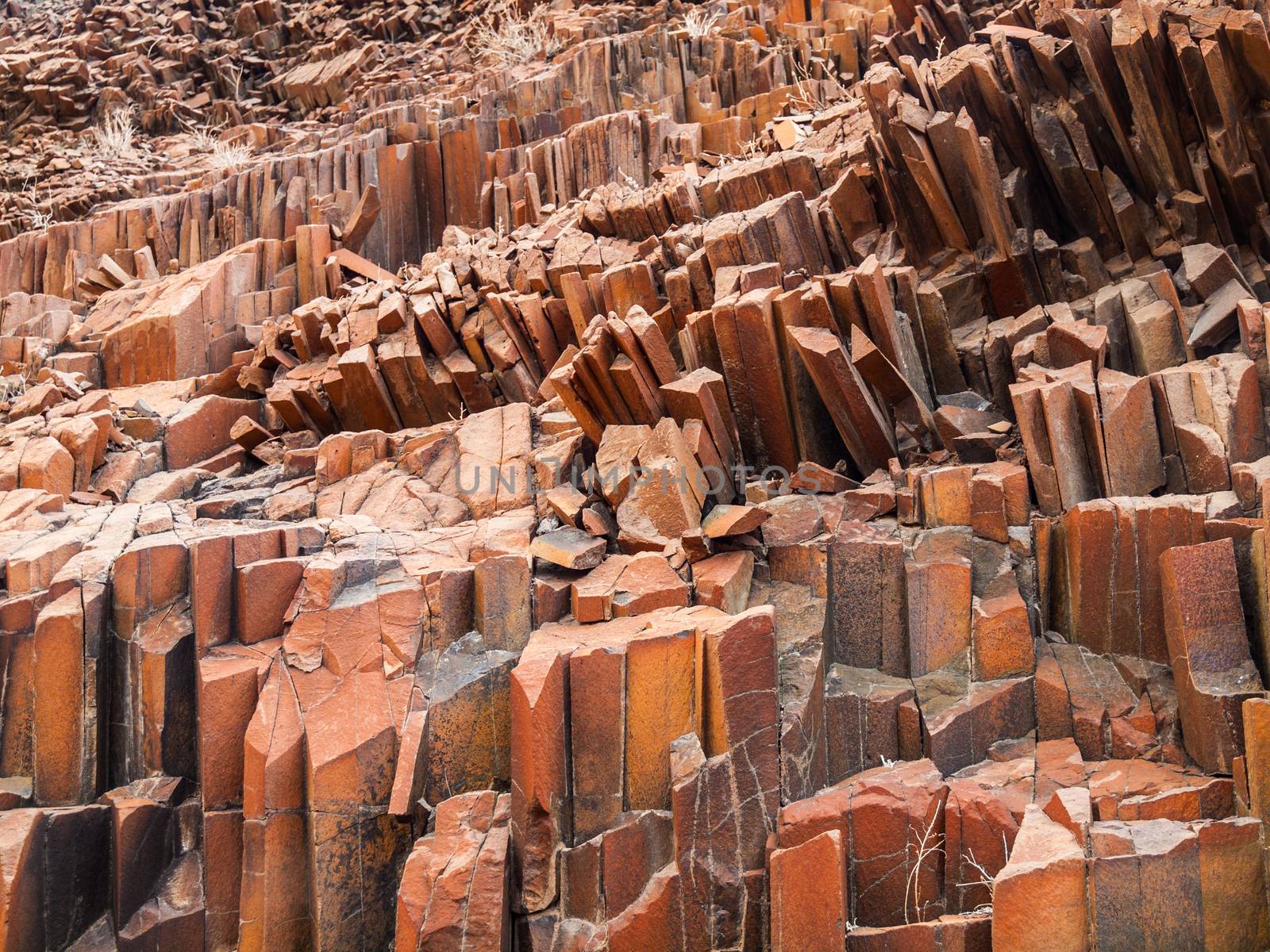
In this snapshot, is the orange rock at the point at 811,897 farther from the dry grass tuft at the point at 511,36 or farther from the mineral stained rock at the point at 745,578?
the dry grass tuft at the point at 511,36

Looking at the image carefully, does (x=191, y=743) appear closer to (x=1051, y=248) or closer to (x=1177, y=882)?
(x=1177, y=882)

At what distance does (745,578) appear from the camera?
22.5 feet

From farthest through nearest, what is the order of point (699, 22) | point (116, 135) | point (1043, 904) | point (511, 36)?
1. point (116, 135)
2. point (511, 36)
3. point (699, 22)
4. point (1043, 904)

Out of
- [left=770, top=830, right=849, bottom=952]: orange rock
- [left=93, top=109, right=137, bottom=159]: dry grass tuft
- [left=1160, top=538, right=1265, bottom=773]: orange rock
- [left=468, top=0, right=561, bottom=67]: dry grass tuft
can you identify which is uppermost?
[left=468, top=0, right=561, bottom=67]: dry grass tuft

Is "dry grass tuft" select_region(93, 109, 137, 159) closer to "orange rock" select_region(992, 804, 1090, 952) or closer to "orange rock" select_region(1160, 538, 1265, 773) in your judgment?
"orange rock" select_region(1160, 538, 1265, 773)

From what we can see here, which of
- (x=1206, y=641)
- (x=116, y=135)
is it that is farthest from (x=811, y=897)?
(x=116, y=135)

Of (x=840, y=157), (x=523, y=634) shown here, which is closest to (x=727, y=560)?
(x=523, y=634)

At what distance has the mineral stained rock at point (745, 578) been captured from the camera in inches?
221

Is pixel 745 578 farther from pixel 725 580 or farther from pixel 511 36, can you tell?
pixel 511 36

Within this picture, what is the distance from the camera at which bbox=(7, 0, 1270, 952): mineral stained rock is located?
5.61 meters

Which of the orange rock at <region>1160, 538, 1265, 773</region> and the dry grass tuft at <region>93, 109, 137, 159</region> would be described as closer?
the orange rock at <region>1160, 538, 1265, 773</region>

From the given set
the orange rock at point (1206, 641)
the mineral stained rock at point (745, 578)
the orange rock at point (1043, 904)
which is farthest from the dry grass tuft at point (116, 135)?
the orange rock at point (1043, 904)

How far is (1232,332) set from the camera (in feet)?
24.4

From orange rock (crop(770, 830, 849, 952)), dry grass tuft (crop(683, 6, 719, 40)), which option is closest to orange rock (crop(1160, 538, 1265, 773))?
orange rock (crop(770, 830, 849, 952))
